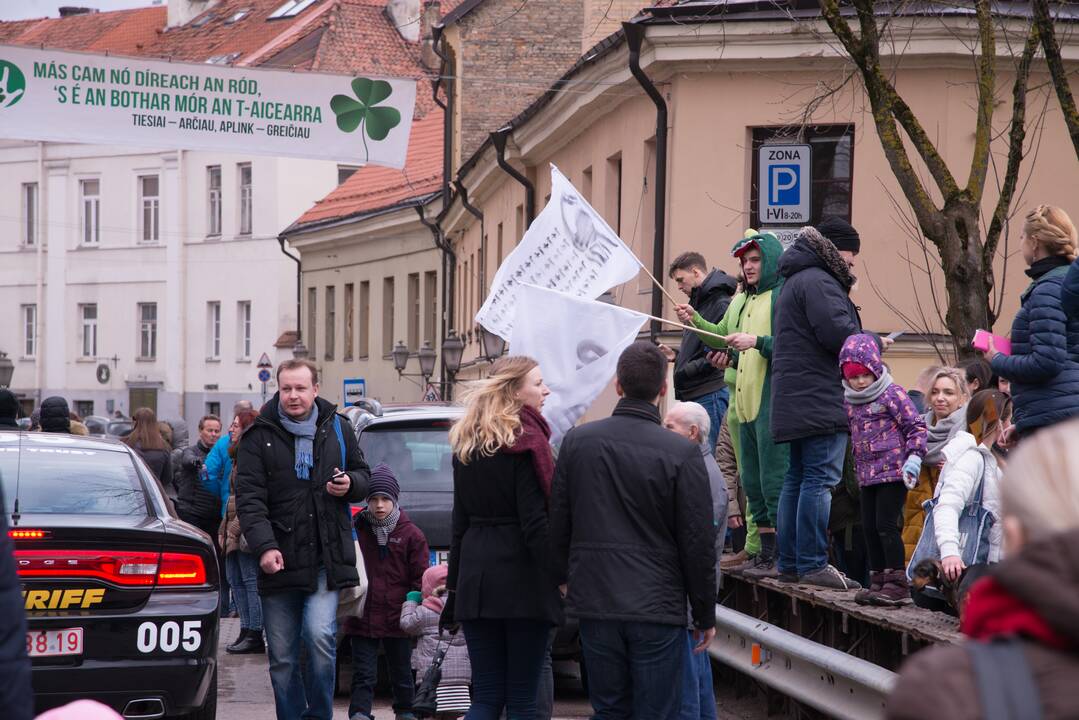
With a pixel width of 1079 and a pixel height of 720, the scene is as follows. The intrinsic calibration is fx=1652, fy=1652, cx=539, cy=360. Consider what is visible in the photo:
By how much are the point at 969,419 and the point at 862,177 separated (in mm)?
11695

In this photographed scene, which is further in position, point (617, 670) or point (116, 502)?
point (116, 502)

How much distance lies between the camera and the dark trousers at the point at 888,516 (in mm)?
8586

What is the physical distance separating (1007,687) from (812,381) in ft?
21.1

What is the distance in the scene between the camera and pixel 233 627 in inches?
577

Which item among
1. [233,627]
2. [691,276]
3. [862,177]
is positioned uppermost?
[862,177]

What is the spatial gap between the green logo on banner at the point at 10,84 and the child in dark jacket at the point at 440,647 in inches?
387

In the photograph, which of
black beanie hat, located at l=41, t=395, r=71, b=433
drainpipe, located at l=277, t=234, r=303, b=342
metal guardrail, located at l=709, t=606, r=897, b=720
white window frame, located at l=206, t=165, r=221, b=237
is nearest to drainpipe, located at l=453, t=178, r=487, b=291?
drainpipe, located at l=277, t=234, r=303, b=342

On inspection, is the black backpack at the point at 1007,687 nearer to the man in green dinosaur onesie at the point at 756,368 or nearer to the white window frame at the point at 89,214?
the man in green dinosaur onesie at the point at 756,368

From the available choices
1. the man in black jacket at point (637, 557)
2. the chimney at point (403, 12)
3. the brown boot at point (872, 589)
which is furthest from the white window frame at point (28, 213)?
the man in black jacket at point (637, 557)

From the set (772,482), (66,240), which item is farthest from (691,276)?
(66,240)

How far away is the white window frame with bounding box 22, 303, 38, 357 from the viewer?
194 ft

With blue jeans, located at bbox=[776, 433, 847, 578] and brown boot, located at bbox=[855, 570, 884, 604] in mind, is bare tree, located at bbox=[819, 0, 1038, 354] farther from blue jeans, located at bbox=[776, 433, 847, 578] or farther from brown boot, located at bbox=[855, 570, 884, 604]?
brown boot, located at bbox=[855, 570, 884, 604]

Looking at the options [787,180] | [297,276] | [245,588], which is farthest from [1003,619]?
[297,276]

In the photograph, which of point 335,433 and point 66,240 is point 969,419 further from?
point 66,240
